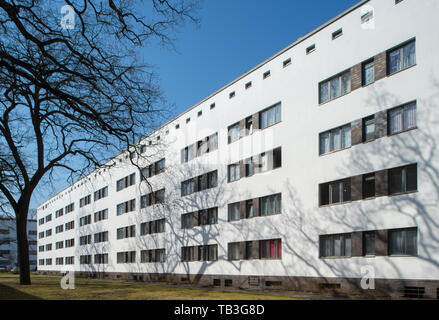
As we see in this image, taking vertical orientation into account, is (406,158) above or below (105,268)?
above

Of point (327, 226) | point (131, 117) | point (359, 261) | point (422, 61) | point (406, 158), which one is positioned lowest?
point (359, 261)

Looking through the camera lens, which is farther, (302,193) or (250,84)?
(250,84)

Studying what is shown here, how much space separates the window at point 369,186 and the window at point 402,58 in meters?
4.86

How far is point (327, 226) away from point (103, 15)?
602 inches

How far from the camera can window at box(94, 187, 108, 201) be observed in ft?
183

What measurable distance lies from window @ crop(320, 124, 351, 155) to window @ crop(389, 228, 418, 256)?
16.4 ft

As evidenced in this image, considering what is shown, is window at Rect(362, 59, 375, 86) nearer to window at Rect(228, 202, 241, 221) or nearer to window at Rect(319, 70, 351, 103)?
window at Rect(319, 70, 351, 103)

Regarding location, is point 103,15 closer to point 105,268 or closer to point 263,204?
point 263,204

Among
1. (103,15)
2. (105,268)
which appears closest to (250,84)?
(103,15)

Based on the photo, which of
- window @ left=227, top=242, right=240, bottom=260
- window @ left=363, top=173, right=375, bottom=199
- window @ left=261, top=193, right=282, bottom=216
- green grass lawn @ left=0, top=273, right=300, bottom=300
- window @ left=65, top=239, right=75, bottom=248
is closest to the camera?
green grass lawn @ left=0, top=273, right=300, bottom=300

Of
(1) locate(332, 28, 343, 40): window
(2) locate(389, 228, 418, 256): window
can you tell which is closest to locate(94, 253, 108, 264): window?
(1) locate(332, 28, 343, 40): window

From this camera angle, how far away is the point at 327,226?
74.3 feet

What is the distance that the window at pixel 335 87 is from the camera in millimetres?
22781

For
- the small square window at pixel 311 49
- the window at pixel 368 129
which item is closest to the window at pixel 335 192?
the window at pixel 368 129
